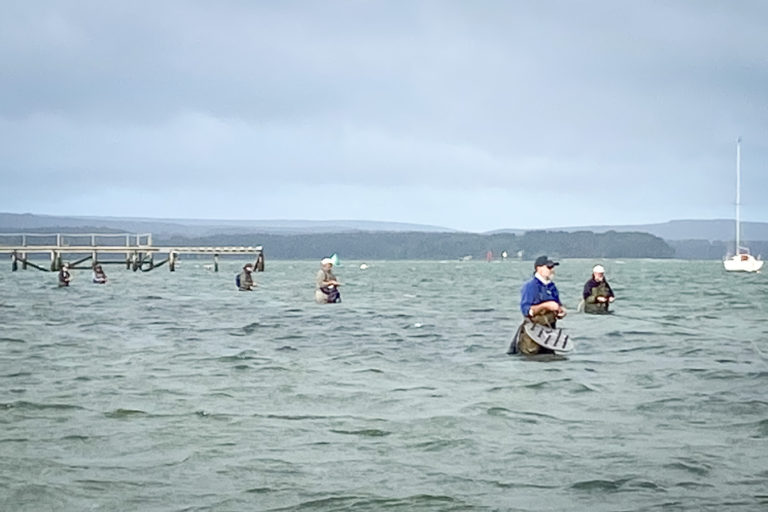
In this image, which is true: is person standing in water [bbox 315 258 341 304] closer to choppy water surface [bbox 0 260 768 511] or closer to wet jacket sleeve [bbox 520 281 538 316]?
choppy water surface [bbox 0 260 768 511]

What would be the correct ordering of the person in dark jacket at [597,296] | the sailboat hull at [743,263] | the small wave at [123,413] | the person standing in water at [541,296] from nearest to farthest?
the small wave at [123,413], the person standing in water at [541,296], the person in dark jacket at [597,296], the sailboat hull at [743,263]

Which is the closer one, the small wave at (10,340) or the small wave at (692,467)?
the small wave at (692,467)

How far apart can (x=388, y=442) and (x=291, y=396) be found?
4.49m

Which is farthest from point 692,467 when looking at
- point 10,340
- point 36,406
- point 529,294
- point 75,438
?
point 10,340

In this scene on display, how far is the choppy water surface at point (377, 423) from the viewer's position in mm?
11562

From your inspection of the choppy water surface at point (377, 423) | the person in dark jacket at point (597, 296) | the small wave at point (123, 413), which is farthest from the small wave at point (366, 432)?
the person in dark jacket at point (597, 296)

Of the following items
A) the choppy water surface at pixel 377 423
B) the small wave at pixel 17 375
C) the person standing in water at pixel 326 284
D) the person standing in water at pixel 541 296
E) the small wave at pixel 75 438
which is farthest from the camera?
the person standing in water at pixel 326 284

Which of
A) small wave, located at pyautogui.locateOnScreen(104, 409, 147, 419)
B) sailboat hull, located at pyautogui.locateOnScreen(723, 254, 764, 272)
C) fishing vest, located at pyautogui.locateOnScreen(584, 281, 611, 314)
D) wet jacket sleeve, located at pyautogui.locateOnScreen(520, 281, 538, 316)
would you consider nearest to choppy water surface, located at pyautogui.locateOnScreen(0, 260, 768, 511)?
small wave, located at pyautogui.locateOnScreen(104, 409, 147, 419)

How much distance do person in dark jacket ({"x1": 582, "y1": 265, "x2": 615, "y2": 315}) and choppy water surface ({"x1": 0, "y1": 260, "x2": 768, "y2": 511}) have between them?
7311mm

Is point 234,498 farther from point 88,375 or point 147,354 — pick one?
point 147,354

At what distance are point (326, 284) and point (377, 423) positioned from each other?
30.4 meters

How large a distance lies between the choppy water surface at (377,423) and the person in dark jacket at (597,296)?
7.31 meters

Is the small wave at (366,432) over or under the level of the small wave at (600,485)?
under

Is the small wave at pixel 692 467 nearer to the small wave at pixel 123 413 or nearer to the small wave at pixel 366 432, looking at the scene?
the small wave at pixel 366 432
